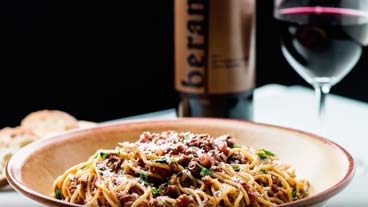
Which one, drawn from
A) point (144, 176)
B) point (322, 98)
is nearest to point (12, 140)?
point (144, 176)

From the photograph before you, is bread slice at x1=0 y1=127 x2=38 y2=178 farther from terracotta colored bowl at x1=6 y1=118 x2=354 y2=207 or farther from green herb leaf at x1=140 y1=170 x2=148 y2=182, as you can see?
green herb leaf at x1=140 y1=170 x2=148 y2=182

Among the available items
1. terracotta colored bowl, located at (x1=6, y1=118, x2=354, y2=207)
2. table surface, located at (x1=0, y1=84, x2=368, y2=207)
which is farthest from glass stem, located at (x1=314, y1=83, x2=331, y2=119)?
terracotta colored bowl, located at (x1=6, y1=118, x2=354, y2=207)

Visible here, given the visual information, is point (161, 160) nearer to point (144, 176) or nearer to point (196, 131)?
point (144, 176)

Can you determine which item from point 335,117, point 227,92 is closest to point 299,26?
point 227,92

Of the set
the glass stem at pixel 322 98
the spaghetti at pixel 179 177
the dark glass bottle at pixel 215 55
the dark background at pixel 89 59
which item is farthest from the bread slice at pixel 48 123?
the dark background at pixel 89 59

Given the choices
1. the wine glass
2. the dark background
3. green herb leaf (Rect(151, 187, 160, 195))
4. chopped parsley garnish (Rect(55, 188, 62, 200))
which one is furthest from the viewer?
the dark background

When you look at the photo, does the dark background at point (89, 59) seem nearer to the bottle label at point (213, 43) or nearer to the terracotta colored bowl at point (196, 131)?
the bottle label at point (213, 43)
